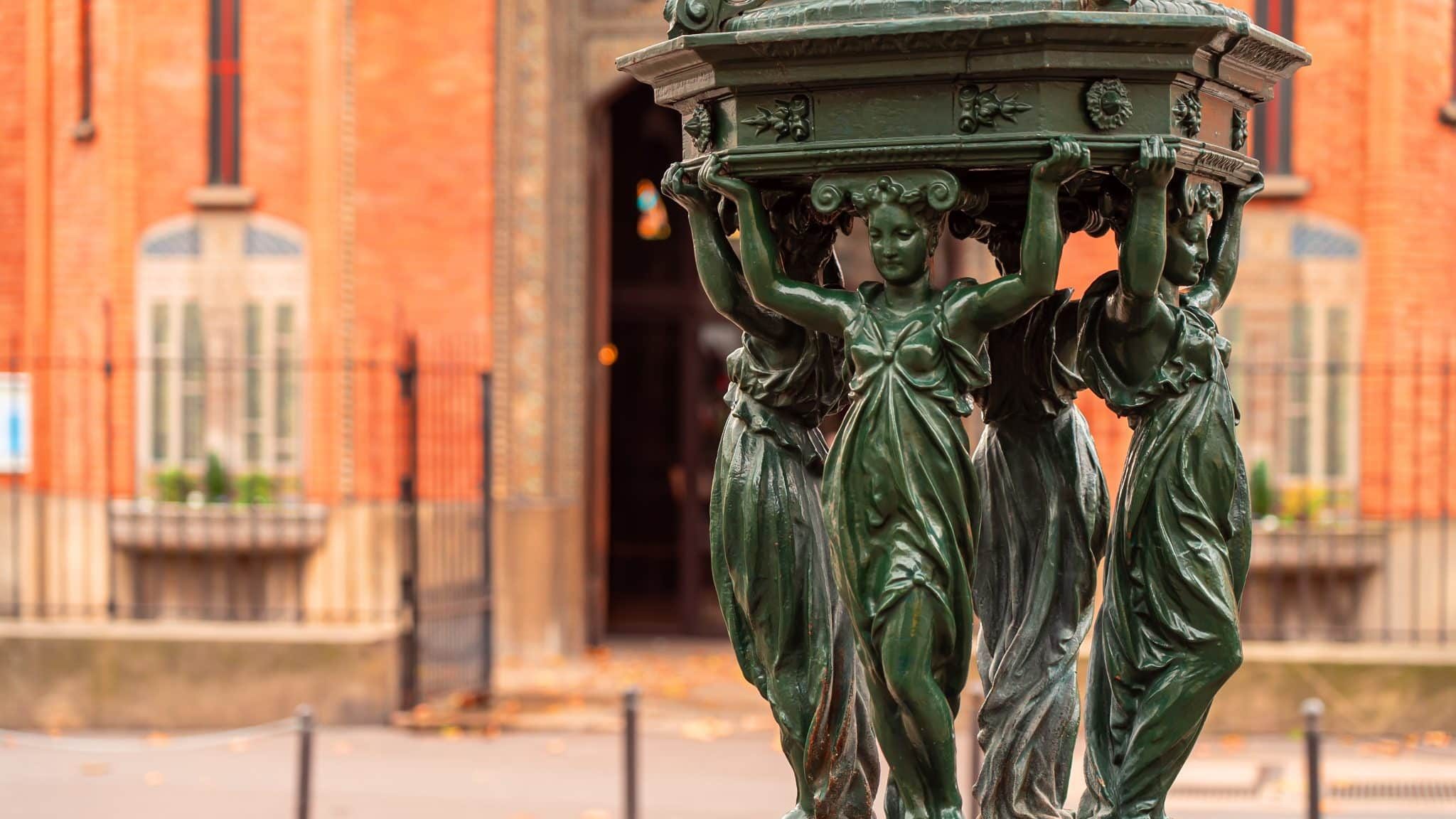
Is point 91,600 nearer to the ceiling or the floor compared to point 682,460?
nearer to the floor

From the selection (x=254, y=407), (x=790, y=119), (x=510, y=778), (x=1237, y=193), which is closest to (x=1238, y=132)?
(x=1237, y=193)

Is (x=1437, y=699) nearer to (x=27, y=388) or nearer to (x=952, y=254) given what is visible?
(x=952, y=254)

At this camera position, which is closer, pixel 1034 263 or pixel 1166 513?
pixel 1034 263

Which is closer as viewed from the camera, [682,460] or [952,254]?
[952,254]

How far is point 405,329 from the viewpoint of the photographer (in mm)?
14820

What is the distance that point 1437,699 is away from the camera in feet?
40.6

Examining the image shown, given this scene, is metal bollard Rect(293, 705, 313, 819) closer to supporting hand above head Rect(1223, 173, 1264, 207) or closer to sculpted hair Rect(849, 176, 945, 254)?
sculpted hair Rect(849, 176, 945, 254)

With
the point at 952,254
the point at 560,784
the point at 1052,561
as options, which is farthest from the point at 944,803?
the point at 952,254

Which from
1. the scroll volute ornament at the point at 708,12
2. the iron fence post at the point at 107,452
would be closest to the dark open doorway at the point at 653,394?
the iron fence post at the point at 107,452

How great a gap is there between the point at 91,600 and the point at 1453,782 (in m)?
10.1

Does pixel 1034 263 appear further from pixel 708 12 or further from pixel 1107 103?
pixel 708 12

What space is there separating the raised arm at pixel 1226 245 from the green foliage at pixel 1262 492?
9.43m

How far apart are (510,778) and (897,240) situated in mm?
7737

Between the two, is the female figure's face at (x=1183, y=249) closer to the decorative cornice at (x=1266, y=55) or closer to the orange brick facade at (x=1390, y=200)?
the decorative cornice at (x=1266, y=55)
